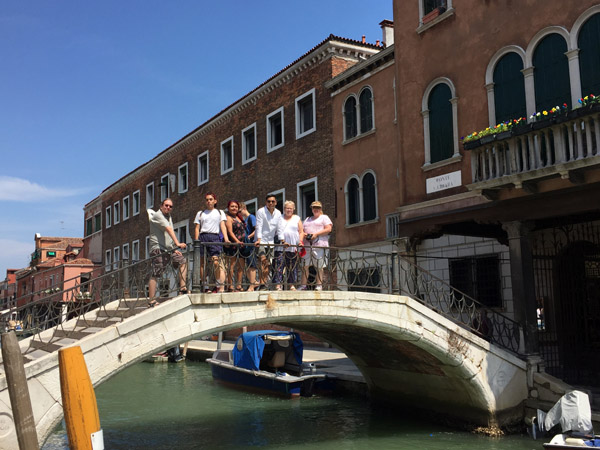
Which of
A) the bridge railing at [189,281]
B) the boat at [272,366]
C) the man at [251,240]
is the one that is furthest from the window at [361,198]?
the man at [251,240]

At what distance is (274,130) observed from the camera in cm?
2066

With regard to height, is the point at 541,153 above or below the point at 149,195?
below

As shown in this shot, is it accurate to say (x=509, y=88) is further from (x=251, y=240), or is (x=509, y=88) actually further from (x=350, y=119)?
(x=350, y=119)

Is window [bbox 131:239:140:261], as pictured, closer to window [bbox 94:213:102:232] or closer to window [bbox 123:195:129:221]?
window [bbox 123:195:129:221]

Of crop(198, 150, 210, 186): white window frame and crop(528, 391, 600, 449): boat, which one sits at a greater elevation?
crop(198, 150, 210, 186): white window frame

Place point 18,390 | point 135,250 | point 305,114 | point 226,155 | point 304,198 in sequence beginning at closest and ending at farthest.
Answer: point 18,390, point 304,198, point 305,114, point 226,155, point 135,250

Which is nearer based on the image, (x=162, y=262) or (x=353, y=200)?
(x=162, y=262)

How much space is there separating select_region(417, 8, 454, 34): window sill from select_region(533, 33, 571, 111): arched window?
209cm

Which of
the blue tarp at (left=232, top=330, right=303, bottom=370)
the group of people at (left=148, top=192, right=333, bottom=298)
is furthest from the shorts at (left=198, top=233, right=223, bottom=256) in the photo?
the blue tarp at (left=232, top=330, right=303, bottom=370)

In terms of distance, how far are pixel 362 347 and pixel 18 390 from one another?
22.7 ft

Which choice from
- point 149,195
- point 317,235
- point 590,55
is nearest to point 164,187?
point 149,195

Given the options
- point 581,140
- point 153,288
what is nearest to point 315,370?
point 153,288

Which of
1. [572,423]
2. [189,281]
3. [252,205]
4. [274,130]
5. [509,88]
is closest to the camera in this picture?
[572,423]

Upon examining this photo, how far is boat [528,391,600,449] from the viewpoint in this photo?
7.14m
